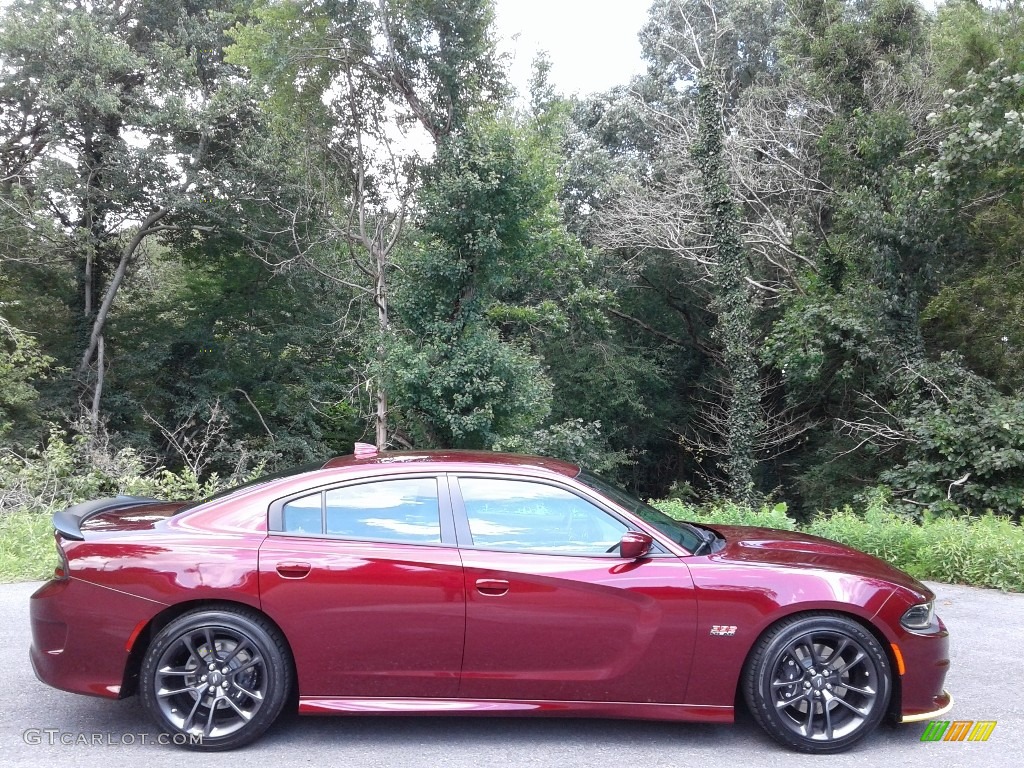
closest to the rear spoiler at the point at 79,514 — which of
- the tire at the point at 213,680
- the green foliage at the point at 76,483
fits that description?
the tire at the point at 213,680

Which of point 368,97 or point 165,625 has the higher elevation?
point 368,97

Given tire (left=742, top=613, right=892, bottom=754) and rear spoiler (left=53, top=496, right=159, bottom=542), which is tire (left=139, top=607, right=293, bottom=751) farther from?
tire (left=742, top=613, right=892, bottom=754)

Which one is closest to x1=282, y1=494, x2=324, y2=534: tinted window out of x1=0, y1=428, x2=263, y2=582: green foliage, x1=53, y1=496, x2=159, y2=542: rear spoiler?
x1=53, y1=496, x2=159, y2=542: rear spoiler

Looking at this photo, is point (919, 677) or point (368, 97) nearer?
point (919, 677)

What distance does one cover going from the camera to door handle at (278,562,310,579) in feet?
12.2

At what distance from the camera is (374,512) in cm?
392

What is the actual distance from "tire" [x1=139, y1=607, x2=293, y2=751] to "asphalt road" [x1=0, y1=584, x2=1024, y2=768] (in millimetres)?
113

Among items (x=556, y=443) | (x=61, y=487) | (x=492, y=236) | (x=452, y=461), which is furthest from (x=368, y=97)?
(x=452, y=461)

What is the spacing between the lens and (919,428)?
15.9 metres

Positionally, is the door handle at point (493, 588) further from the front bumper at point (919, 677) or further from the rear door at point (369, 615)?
the front bumper at point (919, 677)

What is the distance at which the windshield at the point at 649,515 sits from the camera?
401 centimetres

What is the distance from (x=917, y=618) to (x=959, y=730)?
0.70m

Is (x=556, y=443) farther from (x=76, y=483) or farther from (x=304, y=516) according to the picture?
(x=304, y=516)

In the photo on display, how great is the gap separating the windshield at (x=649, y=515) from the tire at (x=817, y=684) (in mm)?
619
